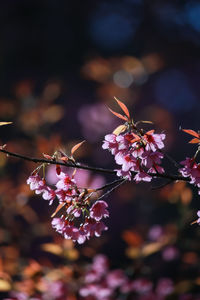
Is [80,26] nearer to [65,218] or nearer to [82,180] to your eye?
[82,180]

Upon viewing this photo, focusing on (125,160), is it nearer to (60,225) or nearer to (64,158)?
(64,158)

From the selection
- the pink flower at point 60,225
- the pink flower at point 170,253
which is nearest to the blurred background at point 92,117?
the pink flower at point 170,253

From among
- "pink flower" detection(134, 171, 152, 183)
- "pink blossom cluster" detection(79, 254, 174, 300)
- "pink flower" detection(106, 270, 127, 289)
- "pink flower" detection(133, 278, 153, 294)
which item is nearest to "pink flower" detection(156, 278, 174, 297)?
"pink blossom cluster" detection(79, 254, 174, 300)

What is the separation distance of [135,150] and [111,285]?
5.06 ft

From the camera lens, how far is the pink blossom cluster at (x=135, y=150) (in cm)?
91

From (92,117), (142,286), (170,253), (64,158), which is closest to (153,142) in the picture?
(64,158)

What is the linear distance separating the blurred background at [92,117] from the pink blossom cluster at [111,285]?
0.18 feet

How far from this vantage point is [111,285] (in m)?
2.22

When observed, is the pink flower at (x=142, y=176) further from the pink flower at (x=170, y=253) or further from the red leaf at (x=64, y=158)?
the pink flower at (x=170, y=253)

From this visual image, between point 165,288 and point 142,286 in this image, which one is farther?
point 165,288

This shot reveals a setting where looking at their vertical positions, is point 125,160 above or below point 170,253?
below

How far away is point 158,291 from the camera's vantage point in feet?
7.63

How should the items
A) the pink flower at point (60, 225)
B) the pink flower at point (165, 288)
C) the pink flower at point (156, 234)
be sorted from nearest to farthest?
the pink flower at point (60, 225) < the pink flower at point (165, 288) < the pink flower at point (156, 234)

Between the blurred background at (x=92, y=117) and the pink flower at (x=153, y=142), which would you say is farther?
the blurred background at (x=92, y=117)
